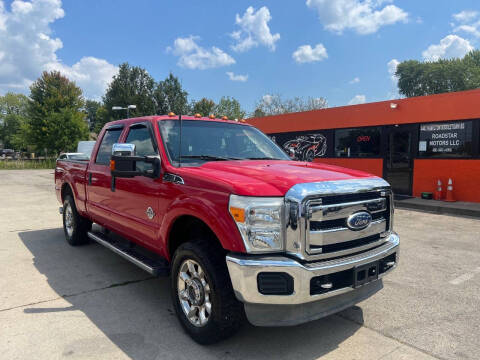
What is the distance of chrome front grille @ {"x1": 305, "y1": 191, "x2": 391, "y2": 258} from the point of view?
2.63 m

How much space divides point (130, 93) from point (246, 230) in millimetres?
50795

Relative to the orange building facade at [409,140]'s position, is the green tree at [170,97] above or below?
above

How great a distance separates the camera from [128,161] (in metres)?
3.35

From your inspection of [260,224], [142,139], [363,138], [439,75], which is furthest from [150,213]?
[439,75]

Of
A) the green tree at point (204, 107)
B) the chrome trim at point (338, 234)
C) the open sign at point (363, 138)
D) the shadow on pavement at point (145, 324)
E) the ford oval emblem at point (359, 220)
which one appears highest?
the green tree at point (204, 107)

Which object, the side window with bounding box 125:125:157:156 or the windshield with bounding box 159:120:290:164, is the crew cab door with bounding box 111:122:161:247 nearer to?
the side window with bounding box 125:125:157:156

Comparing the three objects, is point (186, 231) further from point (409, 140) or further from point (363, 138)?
point (363, 138)

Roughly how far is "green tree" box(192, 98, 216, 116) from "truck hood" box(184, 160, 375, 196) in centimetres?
5641

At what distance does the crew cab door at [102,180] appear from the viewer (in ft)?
15.2

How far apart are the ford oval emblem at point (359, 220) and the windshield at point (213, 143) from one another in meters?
1.42

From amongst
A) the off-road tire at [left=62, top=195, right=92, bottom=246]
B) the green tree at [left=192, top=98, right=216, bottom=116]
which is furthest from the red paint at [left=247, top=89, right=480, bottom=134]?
the green tree at [left=192, top=98, right=216, bottom=116]

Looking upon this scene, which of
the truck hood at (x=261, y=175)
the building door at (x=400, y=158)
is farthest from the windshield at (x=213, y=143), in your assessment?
the building door at (x=400, y=158)

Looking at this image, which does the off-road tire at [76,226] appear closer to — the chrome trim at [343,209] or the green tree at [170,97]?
the chrome trim at [343,209]

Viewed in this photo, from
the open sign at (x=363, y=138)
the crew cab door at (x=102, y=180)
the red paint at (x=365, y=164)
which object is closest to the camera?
the crew cab door at (x=102, y=180)
